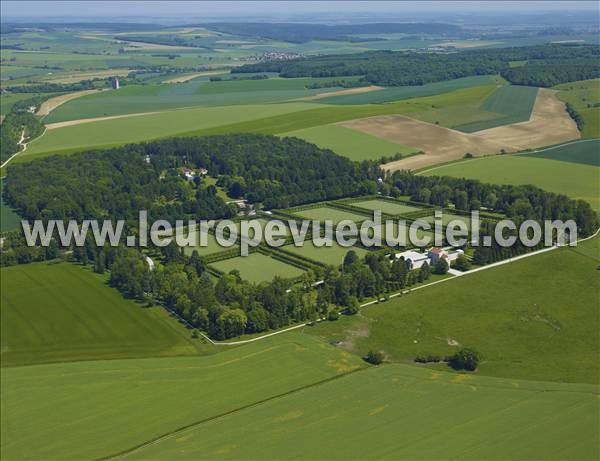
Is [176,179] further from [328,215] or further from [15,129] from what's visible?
[15,129]

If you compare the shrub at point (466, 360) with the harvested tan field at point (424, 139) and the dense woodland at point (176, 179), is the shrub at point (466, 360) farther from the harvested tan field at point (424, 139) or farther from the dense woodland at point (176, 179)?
the harvested tan field at point (424, 139)

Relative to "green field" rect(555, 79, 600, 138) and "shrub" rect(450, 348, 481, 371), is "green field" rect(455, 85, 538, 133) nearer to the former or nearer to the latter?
"green field" rect(555, 79, 600, 138)

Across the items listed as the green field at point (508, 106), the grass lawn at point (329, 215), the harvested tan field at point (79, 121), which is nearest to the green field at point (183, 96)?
the harvested tan field at point (79, 121)

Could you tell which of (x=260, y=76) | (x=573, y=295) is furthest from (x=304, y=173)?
(x=260, y=76)

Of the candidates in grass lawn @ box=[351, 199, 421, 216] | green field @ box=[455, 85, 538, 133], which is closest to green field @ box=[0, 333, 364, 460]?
grass lawn @ box=[351, 199, 421, 216]

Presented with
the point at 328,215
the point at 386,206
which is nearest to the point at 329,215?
the point at 328,215
